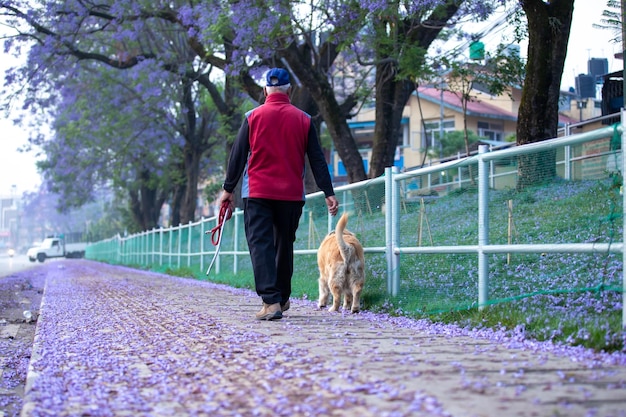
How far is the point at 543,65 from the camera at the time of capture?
457 inches

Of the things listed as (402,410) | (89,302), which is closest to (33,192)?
(89,302)

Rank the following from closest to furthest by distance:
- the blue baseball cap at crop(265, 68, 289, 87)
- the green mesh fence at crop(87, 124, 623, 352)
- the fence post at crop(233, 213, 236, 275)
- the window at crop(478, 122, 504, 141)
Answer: the green mesh fence at crop(87, 124, 623, 352) < the blue baseball cap at crop(265, 68, 289, 87) < the fence post at crop(233, 213, 236, 275) < the window at crop(478, 122, 504, 141)

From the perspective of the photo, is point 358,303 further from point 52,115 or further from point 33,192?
point 33,192

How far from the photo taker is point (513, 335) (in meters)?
5.32

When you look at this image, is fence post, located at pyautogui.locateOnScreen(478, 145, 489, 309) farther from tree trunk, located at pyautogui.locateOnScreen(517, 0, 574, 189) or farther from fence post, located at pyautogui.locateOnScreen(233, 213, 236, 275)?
fence post, located at pyautogui.locateOnScreen(233, 213, 236, 275)

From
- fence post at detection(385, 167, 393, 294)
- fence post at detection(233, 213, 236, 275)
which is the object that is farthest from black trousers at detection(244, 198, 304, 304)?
fence post at detection(233, 213, 236, 275)

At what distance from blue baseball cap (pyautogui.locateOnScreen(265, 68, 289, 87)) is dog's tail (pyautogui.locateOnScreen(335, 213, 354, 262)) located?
4.06 ft

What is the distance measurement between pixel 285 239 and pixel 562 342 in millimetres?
2956

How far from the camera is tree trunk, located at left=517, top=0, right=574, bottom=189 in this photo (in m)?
11.5

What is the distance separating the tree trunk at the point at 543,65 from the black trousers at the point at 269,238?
559 centimetres

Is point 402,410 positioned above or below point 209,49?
below

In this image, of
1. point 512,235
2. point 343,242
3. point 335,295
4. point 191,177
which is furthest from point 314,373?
point 191,177

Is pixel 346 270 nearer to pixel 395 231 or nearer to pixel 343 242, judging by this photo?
pixel 343 242

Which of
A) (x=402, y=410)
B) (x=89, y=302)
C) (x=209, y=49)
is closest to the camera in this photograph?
(x=402, y=410)
